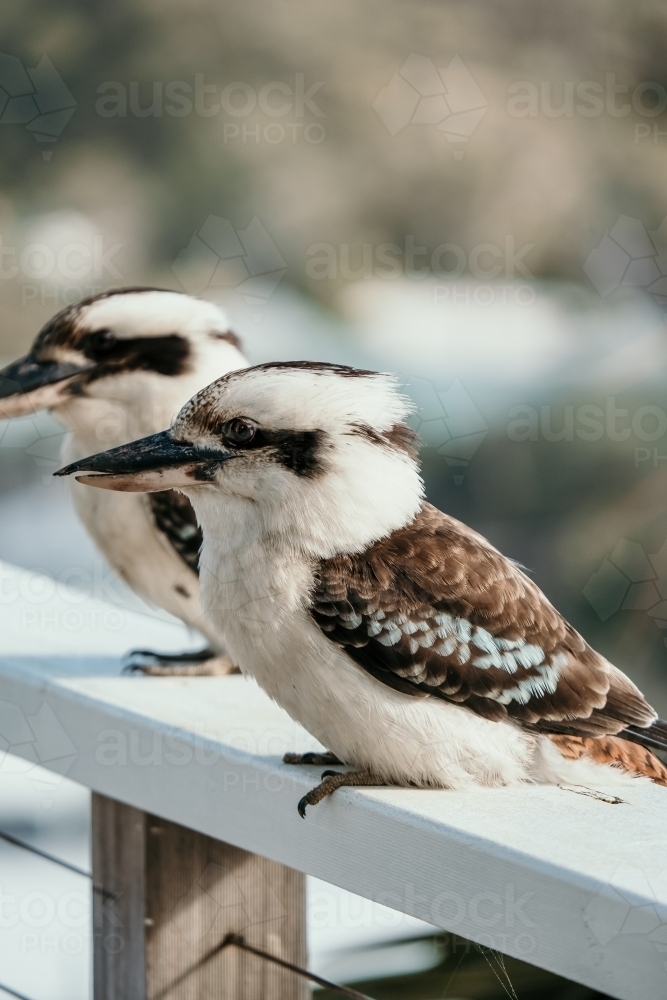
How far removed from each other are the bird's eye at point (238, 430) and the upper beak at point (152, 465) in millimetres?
15

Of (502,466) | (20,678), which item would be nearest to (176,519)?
(20,678)

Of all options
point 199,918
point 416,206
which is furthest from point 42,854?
point 416,206

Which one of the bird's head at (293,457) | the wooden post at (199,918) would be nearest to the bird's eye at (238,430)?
the bird's head at (293,457)

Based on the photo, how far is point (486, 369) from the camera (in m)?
3.07

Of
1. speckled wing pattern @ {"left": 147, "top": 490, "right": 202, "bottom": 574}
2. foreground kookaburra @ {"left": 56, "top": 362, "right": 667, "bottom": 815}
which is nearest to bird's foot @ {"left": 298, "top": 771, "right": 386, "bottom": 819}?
foreground kookaburra @ {"left": 56, "top": 362, "right": 667, "bottom": 815}

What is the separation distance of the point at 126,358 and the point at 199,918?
0.75 meters

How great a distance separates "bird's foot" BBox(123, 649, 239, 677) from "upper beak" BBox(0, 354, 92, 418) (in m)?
0.35

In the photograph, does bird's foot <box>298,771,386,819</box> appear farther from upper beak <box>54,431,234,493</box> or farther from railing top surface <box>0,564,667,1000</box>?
upper beak <box>54,431,234,493</box>

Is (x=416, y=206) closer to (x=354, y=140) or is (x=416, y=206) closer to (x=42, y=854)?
(x=354, y=140)

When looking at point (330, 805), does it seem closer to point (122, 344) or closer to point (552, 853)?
point (552, 853)

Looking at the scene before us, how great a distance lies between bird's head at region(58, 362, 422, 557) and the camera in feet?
3.35

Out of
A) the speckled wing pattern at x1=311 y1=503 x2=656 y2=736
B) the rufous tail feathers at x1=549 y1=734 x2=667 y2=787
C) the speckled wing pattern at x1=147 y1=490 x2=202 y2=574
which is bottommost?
the rufous tail feathers at x1=549 y1=734 x2=667 y2=787

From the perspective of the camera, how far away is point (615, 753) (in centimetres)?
111

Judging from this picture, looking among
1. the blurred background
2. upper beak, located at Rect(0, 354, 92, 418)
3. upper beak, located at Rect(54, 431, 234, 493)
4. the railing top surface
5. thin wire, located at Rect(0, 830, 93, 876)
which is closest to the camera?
the railing top surface
